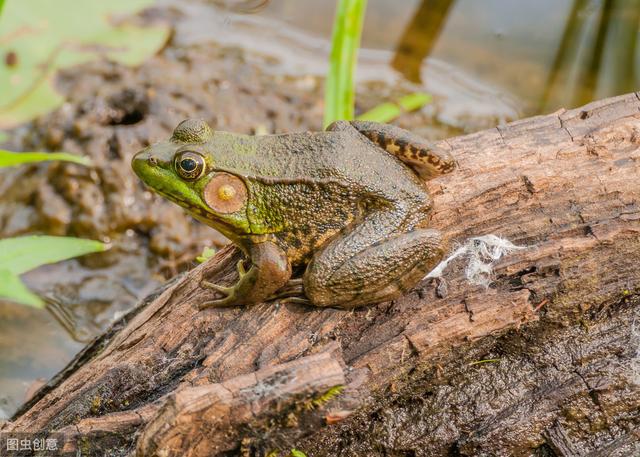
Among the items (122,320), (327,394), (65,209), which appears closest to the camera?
(327,394)

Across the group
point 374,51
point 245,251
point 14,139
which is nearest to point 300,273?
point 245,251

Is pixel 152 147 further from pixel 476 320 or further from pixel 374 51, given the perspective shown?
pixel 374 51

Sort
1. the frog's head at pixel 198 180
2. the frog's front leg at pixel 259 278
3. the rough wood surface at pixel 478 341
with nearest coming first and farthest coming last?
the rough wood surface at pixel 478 341
the frog's front leg at pixel 259 278
the frog's head at pixel 198 180

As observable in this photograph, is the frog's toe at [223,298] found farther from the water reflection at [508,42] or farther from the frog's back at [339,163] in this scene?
the water reflection at [508,42]

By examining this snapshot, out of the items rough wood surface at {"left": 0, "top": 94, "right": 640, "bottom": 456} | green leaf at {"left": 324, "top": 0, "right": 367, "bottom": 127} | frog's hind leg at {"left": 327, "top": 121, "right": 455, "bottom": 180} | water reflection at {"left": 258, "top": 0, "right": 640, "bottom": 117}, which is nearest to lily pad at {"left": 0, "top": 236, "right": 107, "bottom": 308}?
rough wood surface at {"left": 0, "top": 94, "right": 640, "bottom": 456}

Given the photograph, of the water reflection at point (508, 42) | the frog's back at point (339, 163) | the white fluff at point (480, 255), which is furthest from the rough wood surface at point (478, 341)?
the water reflection at point (508, 42)

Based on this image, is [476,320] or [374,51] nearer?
[476,320]
